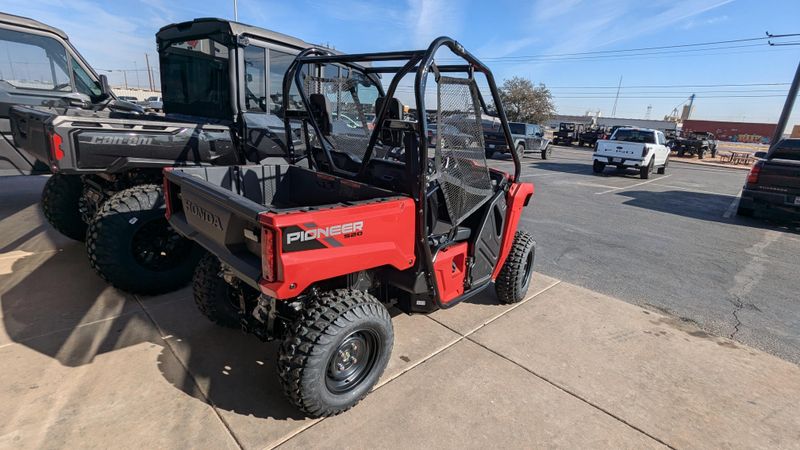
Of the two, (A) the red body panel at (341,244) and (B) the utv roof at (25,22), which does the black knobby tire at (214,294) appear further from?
(B) the utv roof at (25,22)

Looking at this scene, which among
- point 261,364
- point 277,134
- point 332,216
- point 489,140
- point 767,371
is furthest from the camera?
point 489,140

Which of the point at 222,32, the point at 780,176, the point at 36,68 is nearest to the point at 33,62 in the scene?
the point at 36,68

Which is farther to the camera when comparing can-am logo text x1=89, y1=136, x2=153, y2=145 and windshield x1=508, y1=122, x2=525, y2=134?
windshield x1=508, y1=122, x2=525, y2=134

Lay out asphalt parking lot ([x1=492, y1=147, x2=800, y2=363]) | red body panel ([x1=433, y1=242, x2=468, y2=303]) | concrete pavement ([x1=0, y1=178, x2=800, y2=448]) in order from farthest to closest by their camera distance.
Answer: asphalt parking lot ([x1=492, y1=147, x2=800, y2=363]), red body panel ([x1=433, y1=242, x2=468, y2=303]), concrete pavement ([x1=0, y1=178, x2=800, y2=448])

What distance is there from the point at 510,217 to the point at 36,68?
6.96m

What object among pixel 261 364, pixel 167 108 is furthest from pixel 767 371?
pixel 167 108

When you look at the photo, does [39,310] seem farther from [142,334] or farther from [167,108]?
[167,108]

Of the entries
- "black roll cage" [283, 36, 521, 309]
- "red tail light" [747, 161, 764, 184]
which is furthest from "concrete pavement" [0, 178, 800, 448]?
"red tail light" [747, 161, 764, 184]

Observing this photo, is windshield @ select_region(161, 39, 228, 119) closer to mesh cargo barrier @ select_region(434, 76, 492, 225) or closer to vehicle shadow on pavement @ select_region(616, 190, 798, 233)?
mesh cargo barrier @ select_region(434, 76, 492, 225)

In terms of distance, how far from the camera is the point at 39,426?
7.06ft

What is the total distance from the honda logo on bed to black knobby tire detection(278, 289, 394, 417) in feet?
1.23

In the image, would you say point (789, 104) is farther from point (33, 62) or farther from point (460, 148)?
point (33, 62)

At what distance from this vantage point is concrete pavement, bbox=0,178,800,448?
224 centimetres

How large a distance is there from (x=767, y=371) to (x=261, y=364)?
3737 mm
